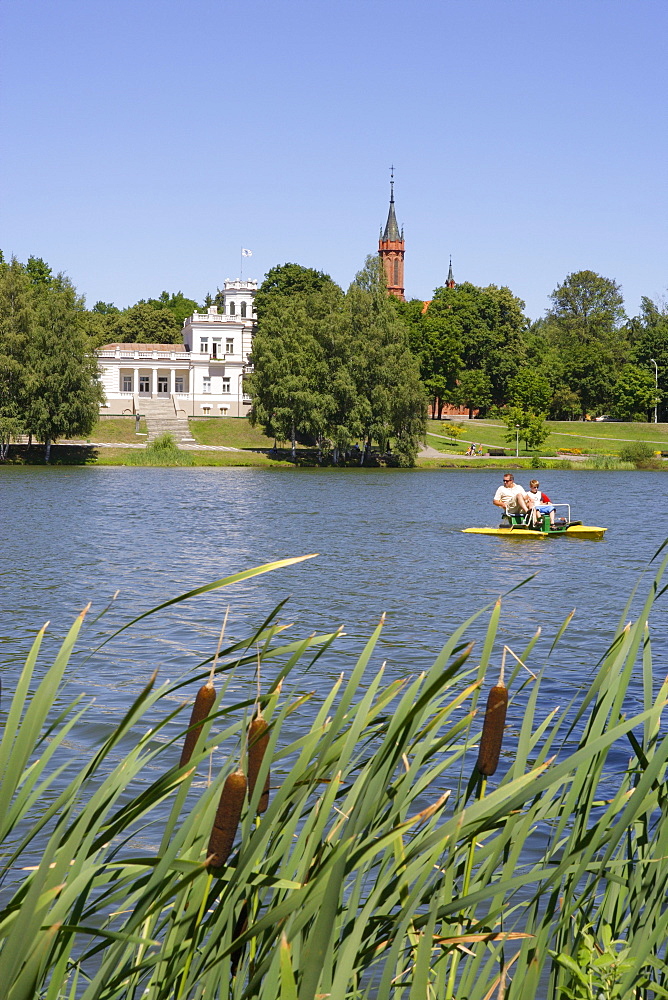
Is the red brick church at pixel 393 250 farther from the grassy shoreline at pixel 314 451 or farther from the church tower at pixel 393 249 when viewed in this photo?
the grassy shoreline at pixel 314 451

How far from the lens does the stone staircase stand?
3132 inches

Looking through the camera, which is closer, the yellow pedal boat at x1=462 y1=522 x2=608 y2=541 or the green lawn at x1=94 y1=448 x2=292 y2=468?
the yellow pedal boat at x1=462 y1=522 x2=608 y2=541

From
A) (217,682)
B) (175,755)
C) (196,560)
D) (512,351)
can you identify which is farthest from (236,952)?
(512,351)

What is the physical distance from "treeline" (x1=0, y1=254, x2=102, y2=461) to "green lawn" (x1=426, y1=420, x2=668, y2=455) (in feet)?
89.8

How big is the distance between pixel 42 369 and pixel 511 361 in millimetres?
52271

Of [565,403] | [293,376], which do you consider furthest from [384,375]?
[565,403]

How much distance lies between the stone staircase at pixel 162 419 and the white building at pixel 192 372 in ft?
2.60

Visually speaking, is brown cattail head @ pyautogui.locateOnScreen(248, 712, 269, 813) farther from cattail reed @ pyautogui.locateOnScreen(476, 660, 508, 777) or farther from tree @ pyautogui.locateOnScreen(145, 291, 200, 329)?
tree @ pyautogui.locateOnScreen(145, 291, 200, 329)

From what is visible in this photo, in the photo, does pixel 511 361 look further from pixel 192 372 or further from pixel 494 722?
pixel 494 722

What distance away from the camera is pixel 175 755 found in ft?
29.4

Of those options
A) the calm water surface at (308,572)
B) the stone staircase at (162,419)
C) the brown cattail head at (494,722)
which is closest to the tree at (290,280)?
the stone staircase at (162,419)

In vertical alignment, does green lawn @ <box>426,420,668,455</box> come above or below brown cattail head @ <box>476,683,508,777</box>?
below

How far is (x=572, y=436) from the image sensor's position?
290ft

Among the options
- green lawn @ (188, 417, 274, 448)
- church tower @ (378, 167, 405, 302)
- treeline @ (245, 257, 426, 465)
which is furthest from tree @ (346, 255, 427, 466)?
church tower @ (378, 167, 405, 302)
